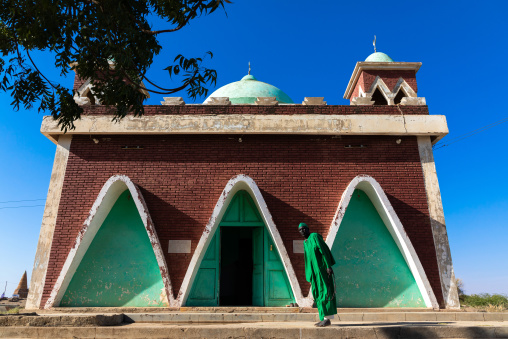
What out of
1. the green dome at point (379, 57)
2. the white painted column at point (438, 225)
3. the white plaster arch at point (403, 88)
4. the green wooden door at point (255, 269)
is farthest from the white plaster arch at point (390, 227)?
the green dome at point (379, 57)

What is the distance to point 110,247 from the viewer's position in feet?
31.2

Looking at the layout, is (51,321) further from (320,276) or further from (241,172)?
(241,172)

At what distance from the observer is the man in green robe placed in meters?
5.88

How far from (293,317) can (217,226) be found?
296 cm

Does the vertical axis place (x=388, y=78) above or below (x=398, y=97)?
above

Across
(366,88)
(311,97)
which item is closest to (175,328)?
(311,97)

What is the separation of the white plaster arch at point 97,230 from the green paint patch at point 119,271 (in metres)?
0.20

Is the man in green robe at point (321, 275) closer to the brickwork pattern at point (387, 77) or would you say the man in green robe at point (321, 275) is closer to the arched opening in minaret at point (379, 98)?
the brickwork pattern at point (387, 77)

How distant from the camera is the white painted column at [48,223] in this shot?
28.8 ft

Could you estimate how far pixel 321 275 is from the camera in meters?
6.07

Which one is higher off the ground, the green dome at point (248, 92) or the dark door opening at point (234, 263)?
the green dome at point (248, 92)

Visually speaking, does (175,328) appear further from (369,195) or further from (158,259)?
(369,195)

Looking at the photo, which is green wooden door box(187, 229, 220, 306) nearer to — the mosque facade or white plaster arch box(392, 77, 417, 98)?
the mosque facade

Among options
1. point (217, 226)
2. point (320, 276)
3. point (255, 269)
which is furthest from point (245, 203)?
point (320, 276)
